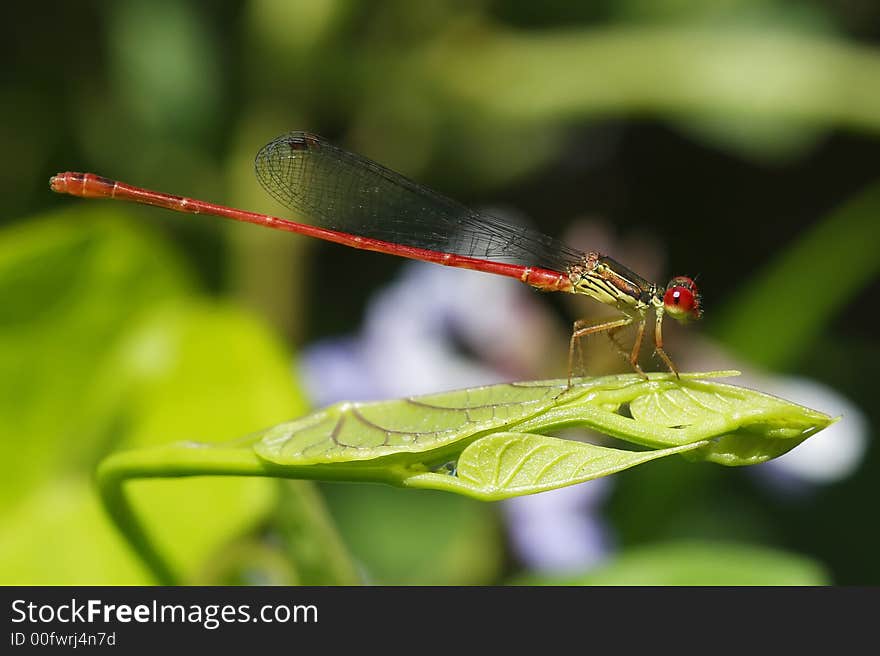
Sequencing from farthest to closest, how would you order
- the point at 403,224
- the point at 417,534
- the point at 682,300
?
the point at 417,534
the point at 403,224
the point at 682,300

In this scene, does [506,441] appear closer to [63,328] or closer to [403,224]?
[63,328]

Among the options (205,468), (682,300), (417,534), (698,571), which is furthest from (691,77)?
(205,468)

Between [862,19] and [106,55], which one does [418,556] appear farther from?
[862,19]

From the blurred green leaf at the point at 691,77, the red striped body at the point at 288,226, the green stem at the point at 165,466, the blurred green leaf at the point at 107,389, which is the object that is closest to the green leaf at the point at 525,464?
the green stem at the point at 165,466

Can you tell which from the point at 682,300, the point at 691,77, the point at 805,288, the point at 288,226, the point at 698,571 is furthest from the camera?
the point at 691,77

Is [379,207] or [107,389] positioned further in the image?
[379,207]

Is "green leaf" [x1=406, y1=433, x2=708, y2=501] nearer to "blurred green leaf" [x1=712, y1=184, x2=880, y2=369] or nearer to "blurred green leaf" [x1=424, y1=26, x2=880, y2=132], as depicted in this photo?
"blurred green leaf" [x1=712, y1=184, x2=880, y2=369]
